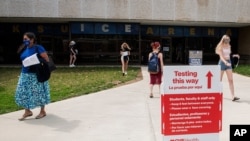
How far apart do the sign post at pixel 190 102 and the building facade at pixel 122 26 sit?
16728 millimetres

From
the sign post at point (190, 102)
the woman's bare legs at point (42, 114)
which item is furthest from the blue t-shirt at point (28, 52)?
the sign post at point (190, 102)

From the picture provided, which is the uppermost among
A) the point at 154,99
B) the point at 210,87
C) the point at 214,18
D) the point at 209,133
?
the point at 214,18

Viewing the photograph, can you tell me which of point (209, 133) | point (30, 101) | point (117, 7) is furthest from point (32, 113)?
point (117, 7)

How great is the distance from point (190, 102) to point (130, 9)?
16.9m

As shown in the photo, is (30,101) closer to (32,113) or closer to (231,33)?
(32,113)

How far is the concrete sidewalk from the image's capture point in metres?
5.43

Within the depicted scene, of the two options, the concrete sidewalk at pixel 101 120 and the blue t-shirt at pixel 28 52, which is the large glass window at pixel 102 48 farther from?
the blue t-shirt at pixel 28 52

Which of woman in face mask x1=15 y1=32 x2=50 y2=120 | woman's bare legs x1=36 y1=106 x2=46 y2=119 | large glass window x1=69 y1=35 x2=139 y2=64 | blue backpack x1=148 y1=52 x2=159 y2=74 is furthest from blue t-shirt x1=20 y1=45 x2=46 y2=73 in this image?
large glass window x1=69 y1=35 x2=139 y2=64

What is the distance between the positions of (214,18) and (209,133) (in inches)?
730

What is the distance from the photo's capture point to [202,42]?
26.7m

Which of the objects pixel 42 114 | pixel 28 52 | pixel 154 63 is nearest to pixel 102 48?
pixel 154 63

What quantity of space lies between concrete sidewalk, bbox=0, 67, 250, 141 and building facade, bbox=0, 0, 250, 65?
1156 centimetres

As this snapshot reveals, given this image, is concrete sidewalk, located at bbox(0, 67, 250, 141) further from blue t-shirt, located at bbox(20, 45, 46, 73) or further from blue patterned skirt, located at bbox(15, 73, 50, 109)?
blue t-shirt, located at bbox(20, 45, 46, 73)

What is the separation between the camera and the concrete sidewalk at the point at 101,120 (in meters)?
5.43
